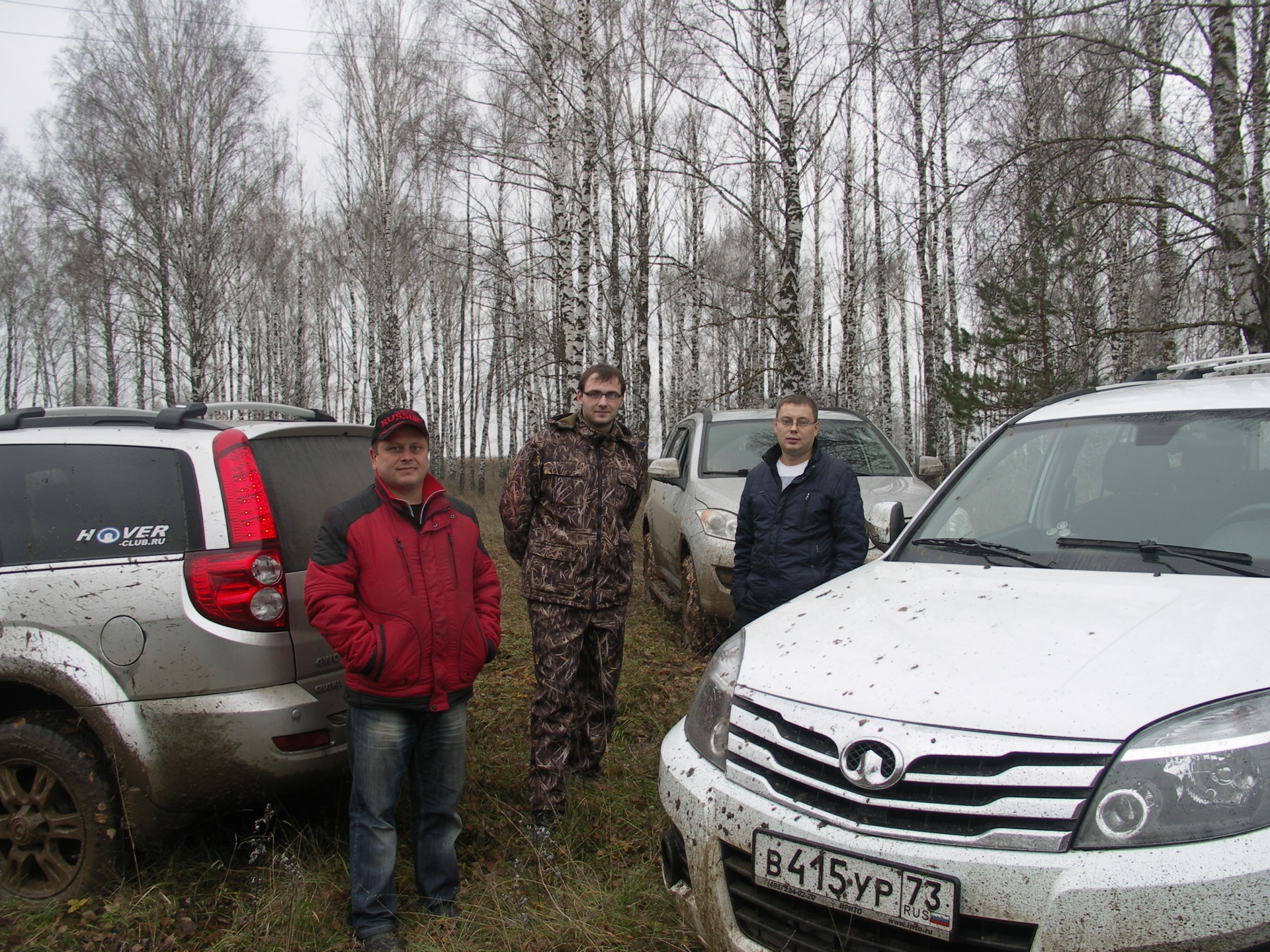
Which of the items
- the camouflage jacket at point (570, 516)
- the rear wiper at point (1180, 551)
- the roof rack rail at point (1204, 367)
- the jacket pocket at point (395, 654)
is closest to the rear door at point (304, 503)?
the jacket pocket at point (395, 654)

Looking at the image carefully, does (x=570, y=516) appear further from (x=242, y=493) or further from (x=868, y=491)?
A: (x=868, y=491)

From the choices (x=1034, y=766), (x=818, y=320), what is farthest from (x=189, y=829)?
(x=818, y=320)

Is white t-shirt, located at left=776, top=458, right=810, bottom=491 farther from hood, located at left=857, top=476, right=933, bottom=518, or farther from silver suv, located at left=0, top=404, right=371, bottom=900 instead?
silver suv, located at left=0, top=404, right=371, bottom=900

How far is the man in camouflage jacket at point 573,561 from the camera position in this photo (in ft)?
11.4

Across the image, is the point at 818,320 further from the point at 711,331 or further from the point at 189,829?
the point at 189,829

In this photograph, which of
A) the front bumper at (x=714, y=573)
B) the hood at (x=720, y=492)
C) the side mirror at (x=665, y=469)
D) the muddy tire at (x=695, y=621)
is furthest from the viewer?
the side mirror at (x=665, y=469)

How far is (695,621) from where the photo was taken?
612 centimetres

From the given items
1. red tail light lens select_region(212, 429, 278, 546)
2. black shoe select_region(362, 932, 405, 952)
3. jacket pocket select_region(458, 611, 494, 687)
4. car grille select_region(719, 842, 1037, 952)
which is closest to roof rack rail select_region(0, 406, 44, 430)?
red tail light lens select_region(212, 429, 278, 546)

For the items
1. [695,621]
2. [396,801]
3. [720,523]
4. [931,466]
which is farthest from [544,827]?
[931,466]

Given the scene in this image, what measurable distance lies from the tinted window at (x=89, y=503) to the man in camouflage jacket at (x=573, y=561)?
4.20 feet

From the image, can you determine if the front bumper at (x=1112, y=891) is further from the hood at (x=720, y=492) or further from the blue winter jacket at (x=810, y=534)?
the hood at (x=720, y=492)

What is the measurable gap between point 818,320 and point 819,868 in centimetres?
2439

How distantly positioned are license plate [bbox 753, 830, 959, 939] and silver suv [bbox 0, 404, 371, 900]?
1.75 m

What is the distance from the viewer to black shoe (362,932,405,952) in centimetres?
250
